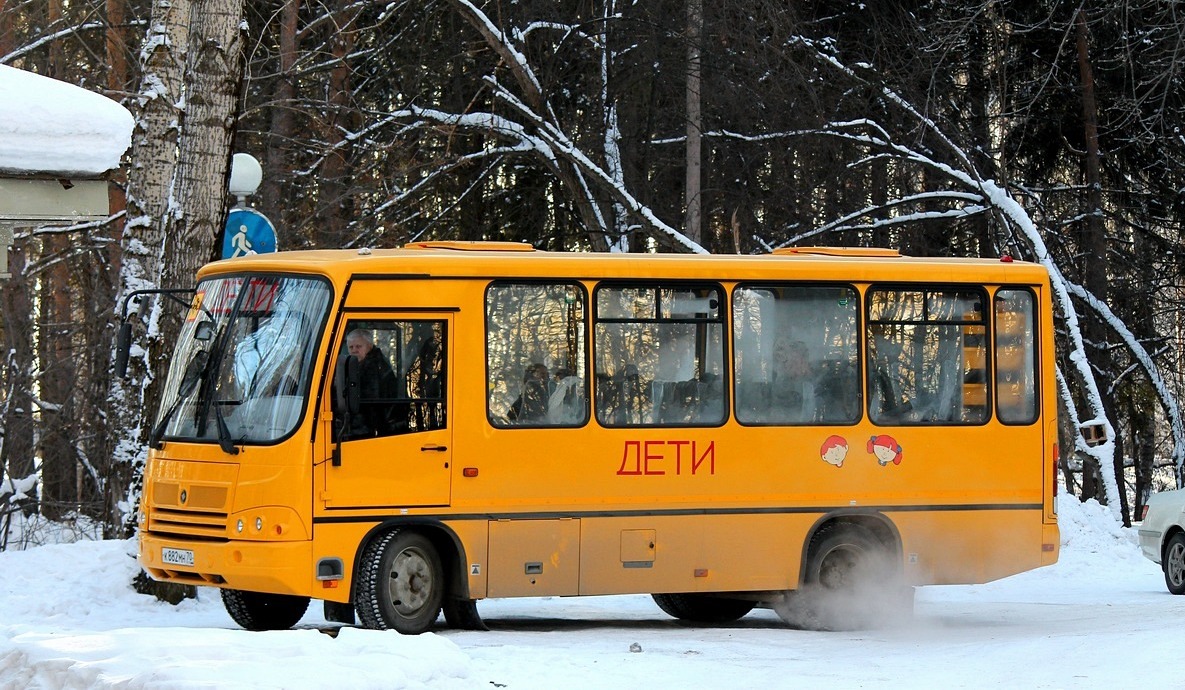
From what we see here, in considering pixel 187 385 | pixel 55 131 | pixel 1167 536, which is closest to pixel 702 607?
pixel 187 385

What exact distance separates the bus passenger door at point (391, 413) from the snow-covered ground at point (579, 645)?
1171 millimetres

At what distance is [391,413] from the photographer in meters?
12.4

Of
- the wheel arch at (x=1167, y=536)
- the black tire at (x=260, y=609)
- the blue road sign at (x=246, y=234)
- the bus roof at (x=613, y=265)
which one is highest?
the blue road sign at (x=246, y=234)

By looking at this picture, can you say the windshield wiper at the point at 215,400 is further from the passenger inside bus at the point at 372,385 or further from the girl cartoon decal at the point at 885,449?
the girl cartoon decal at the point at 885,449

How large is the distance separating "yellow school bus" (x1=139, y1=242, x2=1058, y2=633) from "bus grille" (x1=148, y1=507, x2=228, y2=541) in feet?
0.06

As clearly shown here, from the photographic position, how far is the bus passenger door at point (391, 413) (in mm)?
12156

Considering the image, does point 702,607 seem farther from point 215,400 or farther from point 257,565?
point 215,400

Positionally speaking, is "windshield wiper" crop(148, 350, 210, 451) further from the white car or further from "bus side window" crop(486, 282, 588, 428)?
the white car

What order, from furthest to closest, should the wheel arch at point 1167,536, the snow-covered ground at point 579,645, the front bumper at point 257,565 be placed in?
1. the wheel arch at point 1167,536
2. the front bumper at point 257,565
3. the snow-covered ground at point 579,645

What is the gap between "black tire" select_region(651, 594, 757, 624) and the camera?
14609mm

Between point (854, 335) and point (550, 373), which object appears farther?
point (854, 335)

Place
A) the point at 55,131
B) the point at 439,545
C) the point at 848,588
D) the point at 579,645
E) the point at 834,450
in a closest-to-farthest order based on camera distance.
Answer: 1. the point at 55,131
2. the point at 579,645
3. the point at 439,545
4. the point at 834,450
5. the point at 848,588

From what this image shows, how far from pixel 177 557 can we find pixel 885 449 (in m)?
5.59

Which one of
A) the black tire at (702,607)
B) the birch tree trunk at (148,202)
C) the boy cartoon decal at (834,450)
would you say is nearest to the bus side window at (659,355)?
the boy cartoon decal at (834,450)
